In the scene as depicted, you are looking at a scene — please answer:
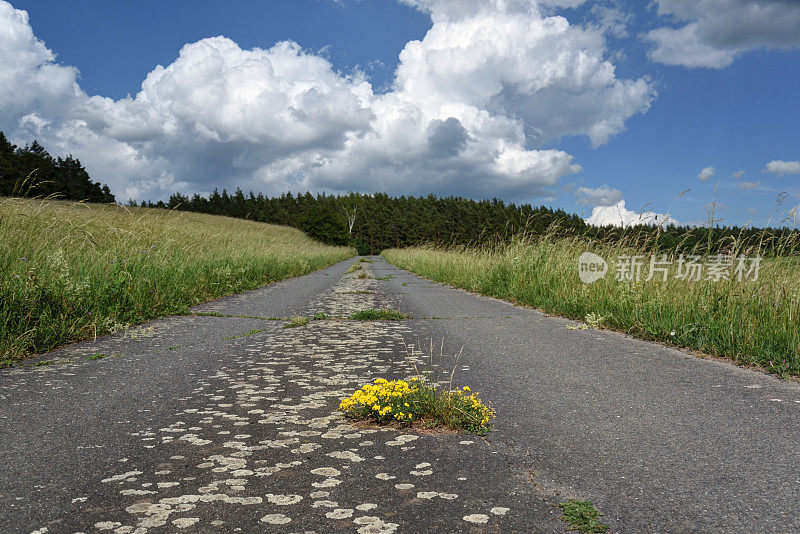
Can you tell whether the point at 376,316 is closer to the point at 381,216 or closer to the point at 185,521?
the point at 185,521

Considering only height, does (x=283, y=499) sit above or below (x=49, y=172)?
below

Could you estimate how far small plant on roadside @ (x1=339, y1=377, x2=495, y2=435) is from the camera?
9.38ft

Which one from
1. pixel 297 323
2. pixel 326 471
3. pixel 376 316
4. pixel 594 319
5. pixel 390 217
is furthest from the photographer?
pixel 390 217

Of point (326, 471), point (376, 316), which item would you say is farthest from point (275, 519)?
point (376, 316)

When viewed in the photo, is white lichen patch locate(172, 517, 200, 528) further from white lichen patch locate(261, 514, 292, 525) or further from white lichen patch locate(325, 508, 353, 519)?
white lichen patch locate(325, 508, 353, 519)

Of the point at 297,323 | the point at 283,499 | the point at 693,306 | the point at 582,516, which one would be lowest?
the point at 297,323

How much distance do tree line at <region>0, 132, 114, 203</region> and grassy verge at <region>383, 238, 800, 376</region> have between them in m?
46.3

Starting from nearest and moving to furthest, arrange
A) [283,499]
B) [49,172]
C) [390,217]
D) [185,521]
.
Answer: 1. [185,521]
2. [283,499]
3. [49,172]
4. [390,217]

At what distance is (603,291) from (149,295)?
288 inches

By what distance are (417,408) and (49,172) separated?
68.9 m

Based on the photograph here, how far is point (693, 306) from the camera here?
19.4 ft

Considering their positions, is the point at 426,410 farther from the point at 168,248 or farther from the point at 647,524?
the point at 168,248

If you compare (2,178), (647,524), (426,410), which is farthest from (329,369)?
(2,178)

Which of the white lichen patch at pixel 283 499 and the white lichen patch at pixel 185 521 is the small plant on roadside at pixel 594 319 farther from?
the white lichen patch at pixel 185 521
